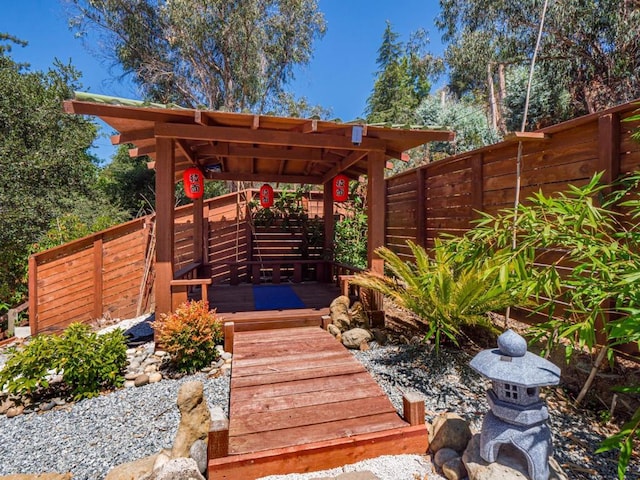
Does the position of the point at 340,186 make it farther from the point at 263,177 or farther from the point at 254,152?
the point at 263,177

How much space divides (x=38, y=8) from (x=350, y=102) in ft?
49.2

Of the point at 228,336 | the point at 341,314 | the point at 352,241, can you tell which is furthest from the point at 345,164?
the point at 228,336

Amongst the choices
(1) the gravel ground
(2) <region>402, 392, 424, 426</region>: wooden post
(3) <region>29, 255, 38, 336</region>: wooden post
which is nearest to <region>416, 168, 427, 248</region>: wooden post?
(1) the gravel ground

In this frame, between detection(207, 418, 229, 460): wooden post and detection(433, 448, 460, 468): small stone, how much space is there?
3.86 feet

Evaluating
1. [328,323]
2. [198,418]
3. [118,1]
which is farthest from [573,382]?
[118,1]

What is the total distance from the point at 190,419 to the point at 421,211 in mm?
4131

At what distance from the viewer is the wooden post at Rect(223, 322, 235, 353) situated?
11.0 feet

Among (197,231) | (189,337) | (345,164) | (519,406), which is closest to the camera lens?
(519,406)

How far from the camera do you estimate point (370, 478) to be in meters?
1.69

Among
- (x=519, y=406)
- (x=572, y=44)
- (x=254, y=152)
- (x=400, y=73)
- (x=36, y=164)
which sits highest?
(x=400, y=73)

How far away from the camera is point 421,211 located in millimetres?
4988

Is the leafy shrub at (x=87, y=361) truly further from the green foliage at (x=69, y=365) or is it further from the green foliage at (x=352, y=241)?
the green foliage at (x=352, y=241)

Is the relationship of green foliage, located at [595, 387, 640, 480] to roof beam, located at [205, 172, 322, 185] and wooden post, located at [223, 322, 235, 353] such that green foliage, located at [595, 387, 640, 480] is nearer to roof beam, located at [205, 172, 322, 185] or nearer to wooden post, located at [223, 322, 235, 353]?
wooden post, located at [223, 322, 235, 353]

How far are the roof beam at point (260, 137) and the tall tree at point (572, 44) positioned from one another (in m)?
8.32
